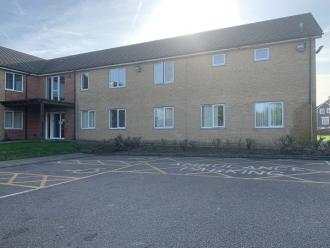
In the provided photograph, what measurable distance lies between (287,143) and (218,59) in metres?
6.74

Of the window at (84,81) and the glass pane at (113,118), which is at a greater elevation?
the window at (84,81)

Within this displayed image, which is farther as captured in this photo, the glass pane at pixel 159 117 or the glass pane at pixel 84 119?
the glass pane at pixel 84 119

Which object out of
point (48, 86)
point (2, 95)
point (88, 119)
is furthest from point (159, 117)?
point (2, 95)

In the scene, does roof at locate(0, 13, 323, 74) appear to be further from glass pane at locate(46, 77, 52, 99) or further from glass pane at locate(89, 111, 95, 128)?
glass pane at locate(89, 111, 95, 128)

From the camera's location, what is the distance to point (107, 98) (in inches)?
970

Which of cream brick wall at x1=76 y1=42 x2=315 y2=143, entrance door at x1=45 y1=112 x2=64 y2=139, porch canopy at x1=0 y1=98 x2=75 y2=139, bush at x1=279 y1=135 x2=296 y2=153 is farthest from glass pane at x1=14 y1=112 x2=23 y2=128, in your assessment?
bush at x1=279 y1=135 x2=296 y2=153

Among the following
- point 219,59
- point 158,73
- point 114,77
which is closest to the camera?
point 219,59

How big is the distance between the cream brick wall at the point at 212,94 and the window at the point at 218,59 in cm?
25

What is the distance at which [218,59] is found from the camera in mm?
20422

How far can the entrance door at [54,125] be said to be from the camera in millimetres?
27016

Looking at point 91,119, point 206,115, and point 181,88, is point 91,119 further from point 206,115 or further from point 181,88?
point 206,115

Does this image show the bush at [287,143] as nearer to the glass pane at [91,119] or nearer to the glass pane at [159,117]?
the glass pane at [159,117]

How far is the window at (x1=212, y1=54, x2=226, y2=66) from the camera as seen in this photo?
20.2 metres

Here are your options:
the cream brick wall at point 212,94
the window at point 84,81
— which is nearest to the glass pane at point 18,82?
the window at point 84,81
